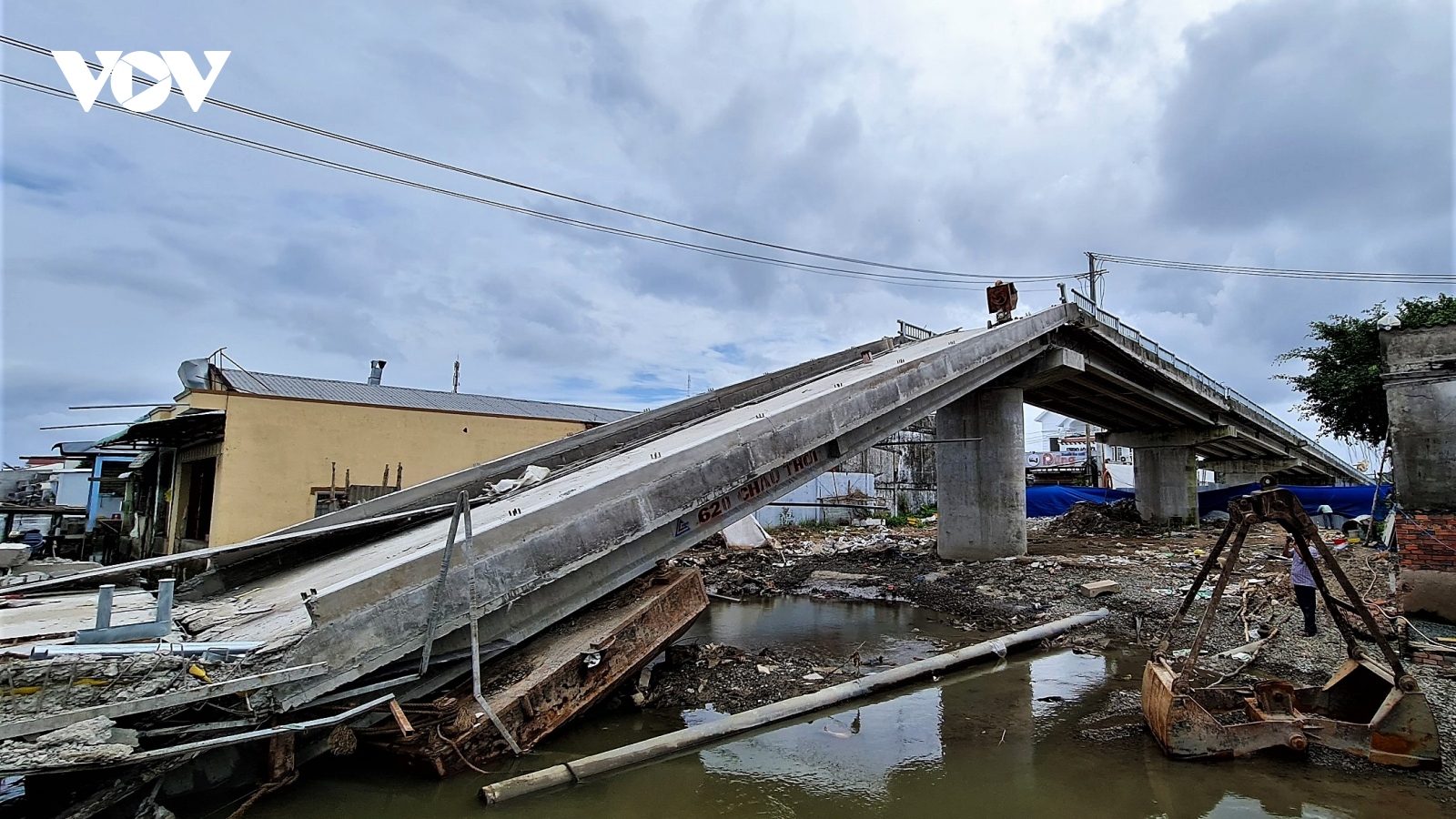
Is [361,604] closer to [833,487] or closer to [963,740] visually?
[963,740]

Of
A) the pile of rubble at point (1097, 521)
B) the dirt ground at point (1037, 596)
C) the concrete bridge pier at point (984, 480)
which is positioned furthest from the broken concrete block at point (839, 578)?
the pile of rubble at point (1097, 521)

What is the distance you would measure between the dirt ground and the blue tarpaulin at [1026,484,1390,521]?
8.97 feet

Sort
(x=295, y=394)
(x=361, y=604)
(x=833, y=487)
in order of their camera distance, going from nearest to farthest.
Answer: (x=361, y=604) < (x=295, y=394) < (x=833, y=487)

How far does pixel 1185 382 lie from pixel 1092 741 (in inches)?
741

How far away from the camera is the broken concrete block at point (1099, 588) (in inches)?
444

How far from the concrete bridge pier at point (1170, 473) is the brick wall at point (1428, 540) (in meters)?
18.9

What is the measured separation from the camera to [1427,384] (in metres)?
7.90

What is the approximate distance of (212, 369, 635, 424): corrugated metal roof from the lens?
16.3 metres

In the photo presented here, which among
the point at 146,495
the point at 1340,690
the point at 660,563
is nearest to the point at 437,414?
the point at 146,495

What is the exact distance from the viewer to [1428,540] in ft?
25.0

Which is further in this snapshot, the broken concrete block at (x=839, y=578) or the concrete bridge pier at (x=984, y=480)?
the concrete bridge pier at (x=984, y=480)

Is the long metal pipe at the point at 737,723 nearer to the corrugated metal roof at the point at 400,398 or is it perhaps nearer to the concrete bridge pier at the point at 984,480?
the concrete bridge pier at the point at 984,480

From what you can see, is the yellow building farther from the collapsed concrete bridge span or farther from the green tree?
the green tree

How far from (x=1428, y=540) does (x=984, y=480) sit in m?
8.37
